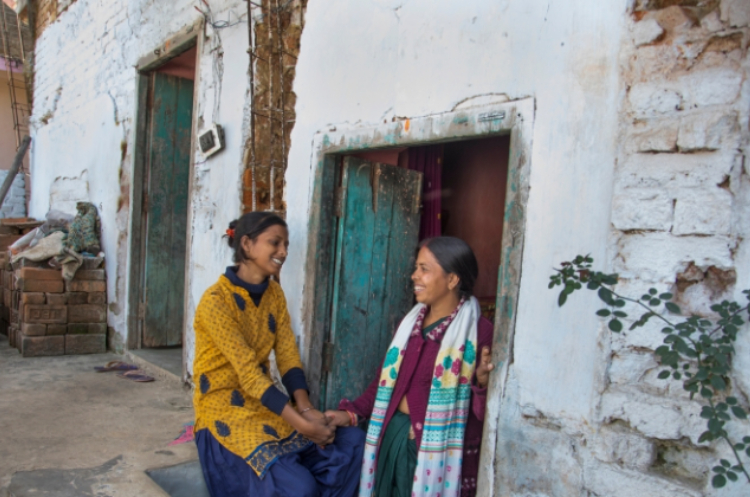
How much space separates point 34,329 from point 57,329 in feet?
0.65

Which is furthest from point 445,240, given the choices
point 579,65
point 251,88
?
point 251,88

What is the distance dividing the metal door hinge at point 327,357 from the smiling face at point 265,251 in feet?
1.87

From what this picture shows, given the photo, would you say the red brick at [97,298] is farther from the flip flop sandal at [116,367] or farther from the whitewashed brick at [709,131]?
the whitewashed brick at [709,131]

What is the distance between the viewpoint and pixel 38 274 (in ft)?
17.6

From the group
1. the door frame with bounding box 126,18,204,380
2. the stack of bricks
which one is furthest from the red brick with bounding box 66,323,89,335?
the door frame with bounding box 126,18,204,380

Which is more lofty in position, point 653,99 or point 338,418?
point 653,99

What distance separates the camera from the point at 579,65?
2.08 metres

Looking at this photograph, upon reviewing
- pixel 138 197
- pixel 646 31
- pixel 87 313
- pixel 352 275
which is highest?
pixel 646 31

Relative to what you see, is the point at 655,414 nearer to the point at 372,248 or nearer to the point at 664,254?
the point at 664,254

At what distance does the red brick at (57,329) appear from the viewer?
5.39 metres

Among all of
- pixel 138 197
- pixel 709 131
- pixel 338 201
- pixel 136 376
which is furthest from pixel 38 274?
pixel 709 131

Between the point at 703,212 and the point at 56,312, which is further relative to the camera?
the point at 56,312

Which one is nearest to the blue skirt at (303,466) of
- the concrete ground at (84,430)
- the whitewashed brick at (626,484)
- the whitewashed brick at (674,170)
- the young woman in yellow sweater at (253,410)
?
the young woman in yellow sweater at (253,410)

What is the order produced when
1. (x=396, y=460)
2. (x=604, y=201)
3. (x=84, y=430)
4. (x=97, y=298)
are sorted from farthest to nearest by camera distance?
(x=97, y=298)
(x=84, y=430)
(x=396, y=460)
(x=604, y=201)
